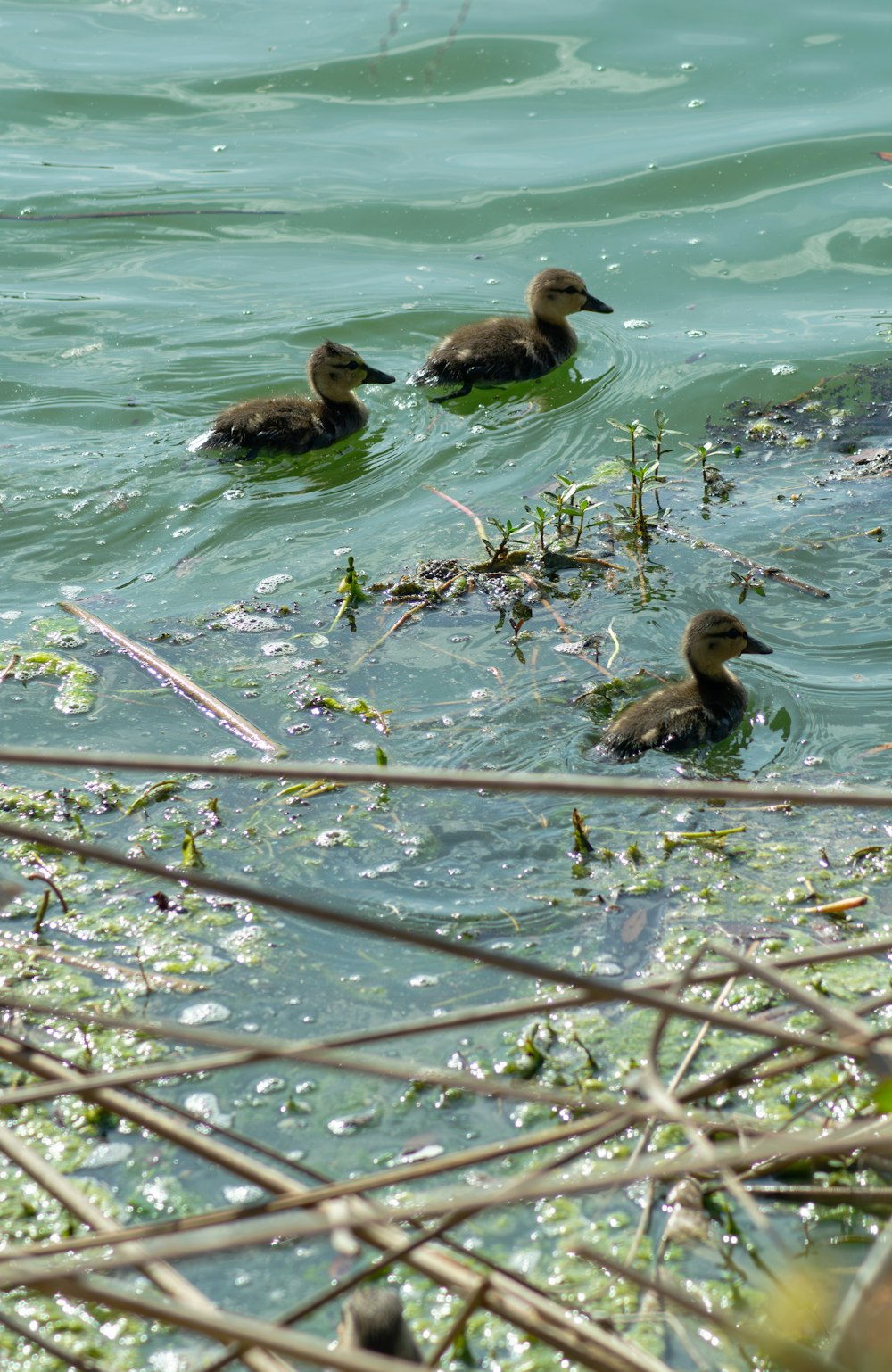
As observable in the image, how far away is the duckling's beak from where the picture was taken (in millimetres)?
7785

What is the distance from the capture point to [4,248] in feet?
28.4

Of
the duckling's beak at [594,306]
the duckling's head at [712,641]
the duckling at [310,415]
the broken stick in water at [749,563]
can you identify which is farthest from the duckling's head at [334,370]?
the duckling's head at [712,641]

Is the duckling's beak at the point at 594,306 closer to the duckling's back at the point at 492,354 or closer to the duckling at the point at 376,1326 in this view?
the duckling's back at the point at 492,354

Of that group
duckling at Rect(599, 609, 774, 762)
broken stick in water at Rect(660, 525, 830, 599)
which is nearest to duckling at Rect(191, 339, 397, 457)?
broken stick in water at Rect(660, 525, 830, 599)

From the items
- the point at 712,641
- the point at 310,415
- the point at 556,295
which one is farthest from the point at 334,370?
the point at 712,641

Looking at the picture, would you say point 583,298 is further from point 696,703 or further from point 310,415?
point 696,703

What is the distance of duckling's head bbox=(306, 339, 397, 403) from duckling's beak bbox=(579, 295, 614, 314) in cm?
139

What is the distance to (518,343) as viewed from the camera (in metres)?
7.39

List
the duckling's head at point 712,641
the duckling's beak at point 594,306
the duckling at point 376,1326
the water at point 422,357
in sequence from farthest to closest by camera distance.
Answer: the duckling's beak at point 594,306
the duckling's head at point 712,641
the water at point 422,357
the duckling at point 376,1326

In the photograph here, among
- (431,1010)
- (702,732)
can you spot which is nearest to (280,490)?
(702,732)

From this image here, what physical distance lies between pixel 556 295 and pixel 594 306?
0.29m

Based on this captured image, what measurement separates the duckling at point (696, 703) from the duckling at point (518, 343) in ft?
8.99

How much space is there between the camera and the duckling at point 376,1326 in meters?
2.03

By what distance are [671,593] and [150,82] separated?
21.7ft
